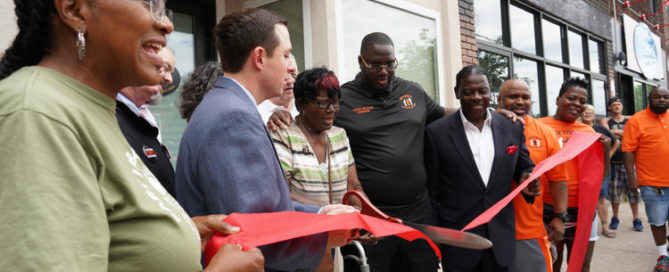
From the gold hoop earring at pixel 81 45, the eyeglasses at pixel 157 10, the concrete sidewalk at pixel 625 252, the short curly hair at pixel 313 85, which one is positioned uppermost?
the short curly hair at pixel 313 85

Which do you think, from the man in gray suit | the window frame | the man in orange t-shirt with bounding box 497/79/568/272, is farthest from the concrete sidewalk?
the man in gray suit

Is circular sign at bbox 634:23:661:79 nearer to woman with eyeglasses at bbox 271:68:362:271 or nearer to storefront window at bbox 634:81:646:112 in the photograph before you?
storefront window at bbox 634:81:646:112

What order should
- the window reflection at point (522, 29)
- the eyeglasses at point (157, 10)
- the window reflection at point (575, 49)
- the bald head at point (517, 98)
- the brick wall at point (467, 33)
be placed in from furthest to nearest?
the window reflection at point (575, 49) → the window reflection at point (522, 29) → the brick wall at point (467, 33) → the bald head at point (517, 98) → the eyeglasses at point (157, 10)

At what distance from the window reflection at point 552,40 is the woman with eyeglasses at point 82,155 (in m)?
10.6

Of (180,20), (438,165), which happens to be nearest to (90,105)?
(438,165)

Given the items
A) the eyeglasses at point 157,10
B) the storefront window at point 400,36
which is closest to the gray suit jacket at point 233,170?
the eyeglasses at point 157,10

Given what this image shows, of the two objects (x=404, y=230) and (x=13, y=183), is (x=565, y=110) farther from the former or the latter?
(x=13, y=183)

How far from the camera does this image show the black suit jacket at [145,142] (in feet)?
6.31

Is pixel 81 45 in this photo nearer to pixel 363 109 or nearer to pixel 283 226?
pixel 283 226

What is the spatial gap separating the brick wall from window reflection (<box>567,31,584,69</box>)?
17.6 ft

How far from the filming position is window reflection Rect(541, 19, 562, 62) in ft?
34.6

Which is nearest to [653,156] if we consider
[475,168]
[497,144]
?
[497,144]

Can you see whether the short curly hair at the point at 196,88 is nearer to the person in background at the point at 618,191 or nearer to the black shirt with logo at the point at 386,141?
the black shirt with logo at the point at 386,141

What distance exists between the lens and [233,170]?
146 centimetres
